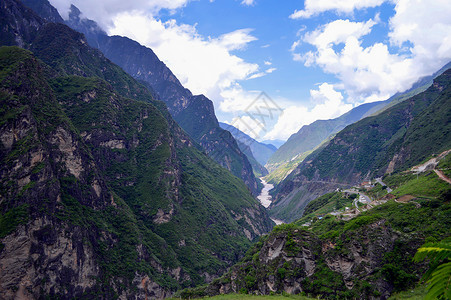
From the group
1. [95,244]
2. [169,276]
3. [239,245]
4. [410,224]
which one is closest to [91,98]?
[95,244]

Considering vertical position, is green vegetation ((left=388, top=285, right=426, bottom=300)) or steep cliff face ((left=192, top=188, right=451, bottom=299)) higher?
steep cliff face ((left=192, top=188, right=451, bottom=299))

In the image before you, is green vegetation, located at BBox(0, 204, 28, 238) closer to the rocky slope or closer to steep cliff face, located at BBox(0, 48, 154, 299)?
steep cliff face, located at BBox(0, 48, 154, 299)

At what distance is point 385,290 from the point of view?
39938mm

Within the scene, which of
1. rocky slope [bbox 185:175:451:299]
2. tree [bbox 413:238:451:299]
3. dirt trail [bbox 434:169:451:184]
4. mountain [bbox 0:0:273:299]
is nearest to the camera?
tree [bbox 413:238:451:299]

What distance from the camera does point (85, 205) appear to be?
121 meters

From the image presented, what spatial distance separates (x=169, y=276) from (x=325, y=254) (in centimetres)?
10622

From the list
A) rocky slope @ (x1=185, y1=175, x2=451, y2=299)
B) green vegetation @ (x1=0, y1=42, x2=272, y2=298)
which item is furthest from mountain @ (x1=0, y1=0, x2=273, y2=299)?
rocky slope @ (x1=185, y1=175, x2=451, y2=299)

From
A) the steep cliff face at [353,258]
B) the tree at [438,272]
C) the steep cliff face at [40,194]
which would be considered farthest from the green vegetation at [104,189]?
the tree at [438,272]

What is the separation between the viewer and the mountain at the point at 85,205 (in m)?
90.4

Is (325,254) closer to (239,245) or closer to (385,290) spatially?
(385,290)

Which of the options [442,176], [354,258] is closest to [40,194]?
[354,258]

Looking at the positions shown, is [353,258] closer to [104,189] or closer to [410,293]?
[410,293]

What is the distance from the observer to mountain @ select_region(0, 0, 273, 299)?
90.4m

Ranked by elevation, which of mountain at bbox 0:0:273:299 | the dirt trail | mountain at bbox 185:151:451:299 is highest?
mountain at bbox 0:0:273:299
